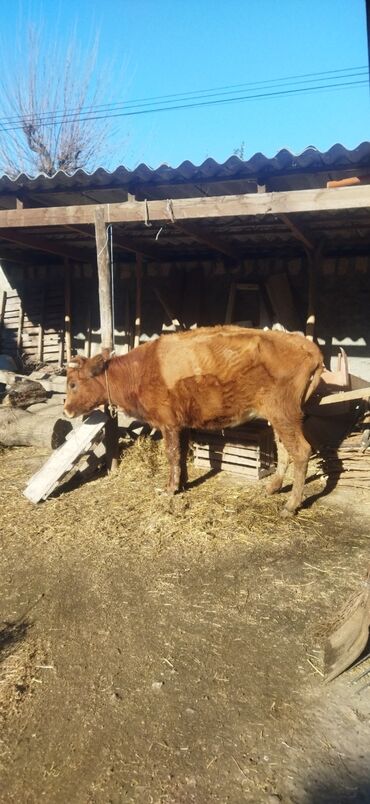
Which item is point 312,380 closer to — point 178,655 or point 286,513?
point 286,513

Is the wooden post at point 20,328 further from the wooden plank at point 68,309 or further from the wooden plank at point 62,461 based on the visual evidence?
the wooden plank at point 62,461

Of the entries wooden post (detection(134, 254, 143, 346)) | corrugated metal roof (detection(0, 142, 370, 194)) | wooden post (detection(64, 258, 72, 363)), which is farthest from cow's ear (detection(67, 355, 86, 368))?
wooden post (detection(64, 258, 72, 363))

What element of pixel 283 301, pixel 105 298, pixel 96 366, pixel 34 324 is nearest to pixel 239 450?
pixel 96 366

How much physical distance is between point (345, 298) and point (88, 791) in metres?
7.90

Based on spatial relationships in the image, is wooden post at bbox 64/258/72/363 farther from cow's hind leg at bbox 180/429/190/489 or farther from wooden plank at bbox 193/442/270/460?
cow's hind leg at bbox 180/429/190/489

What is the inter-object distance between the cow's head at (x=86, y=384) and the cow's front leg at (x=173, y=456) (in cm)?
98

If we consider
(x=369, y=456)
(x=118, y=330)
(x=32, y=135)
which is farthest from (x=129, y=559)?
(x=32, y=135)

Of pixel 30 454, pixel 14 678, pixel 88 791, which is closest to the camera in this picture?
pixel 88 791

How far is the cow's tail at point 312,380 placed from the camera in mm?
5910

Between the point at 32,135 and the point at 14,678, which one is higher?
the point at 32,135

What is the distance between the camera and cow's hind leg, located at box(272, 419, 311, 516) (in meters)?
5.83

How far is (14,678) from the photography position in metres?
3.31

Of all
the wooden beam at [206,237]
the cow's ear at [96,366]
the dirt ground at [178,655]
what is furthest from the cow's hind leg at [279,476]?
the wooden beam at [206,237]

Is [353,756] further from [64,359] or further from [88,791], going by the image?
[64,359]
